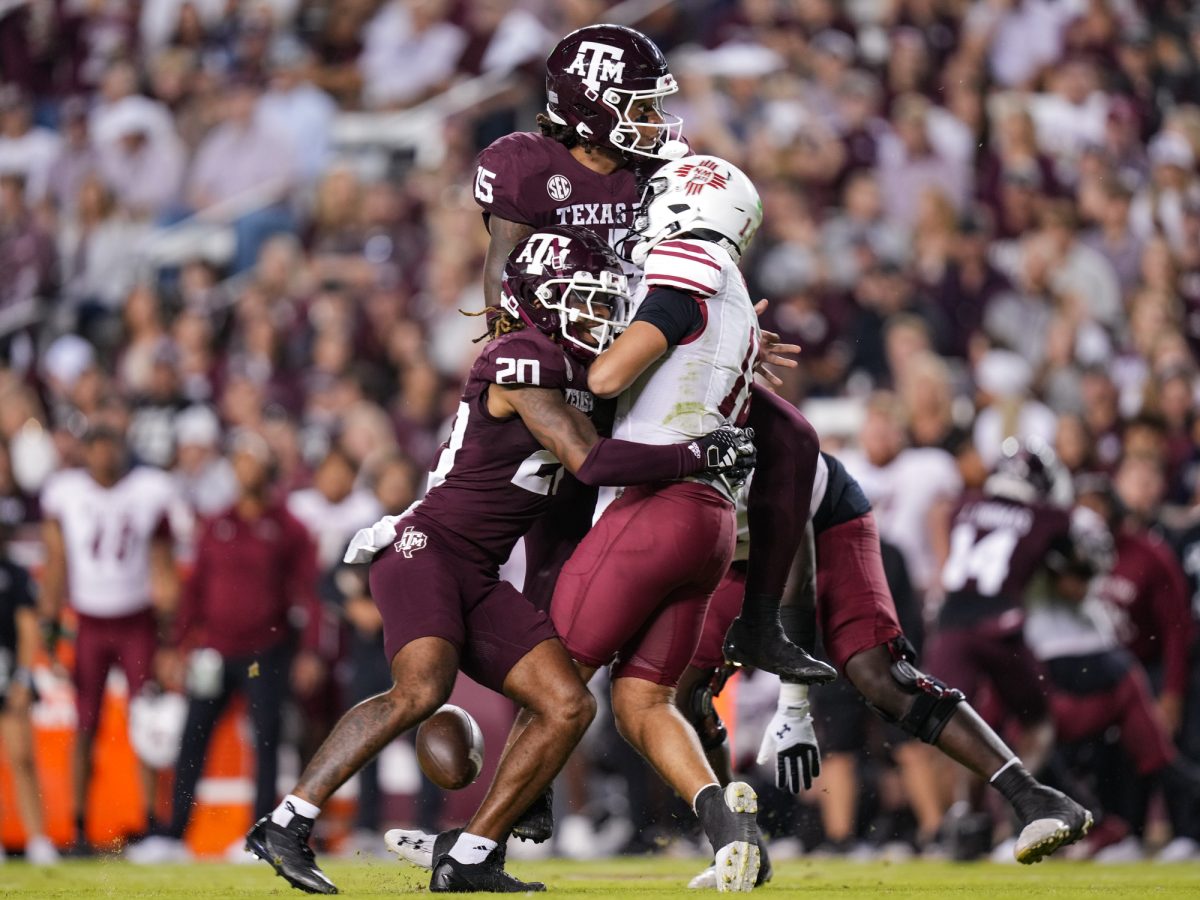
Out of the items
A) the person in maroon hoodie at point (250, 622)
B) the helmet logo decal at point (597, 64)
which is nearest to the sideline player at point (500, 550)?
the helmet logo decal at point (597, 64)

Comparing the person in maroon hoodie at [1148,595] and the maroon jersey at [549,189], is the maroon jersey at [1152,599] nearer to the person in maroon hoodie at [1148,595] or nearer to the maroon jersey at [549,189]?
the person in maroon hoodie at [1148,595]

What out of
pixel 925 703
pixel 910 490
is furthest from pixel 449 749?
pixel 910 490

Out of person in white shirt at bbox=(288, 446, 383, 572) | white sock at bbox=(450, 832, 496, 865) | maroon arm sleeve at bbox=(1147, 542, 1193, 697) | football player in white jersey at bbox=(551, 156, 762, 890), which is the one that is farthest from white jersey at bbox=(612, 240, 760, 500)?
person in white shirt at bbox=(288, 446, 383, 572)

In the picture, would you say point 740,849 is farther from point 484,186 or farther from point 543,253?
point 484,186

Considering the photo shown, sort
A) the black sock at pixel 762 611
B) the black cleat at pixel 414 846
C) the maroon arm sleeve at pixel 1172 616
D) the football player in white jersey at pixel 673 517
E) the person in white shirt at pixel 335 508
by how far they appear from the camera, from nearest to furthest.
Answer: the football player in white jersey at pixel 673 517, the black cleat at pixel 414 846, the black sock at pixel 762 611, the maroon arm sleeve at pixel 1172 616, the person in white shirt at pixel 335 508

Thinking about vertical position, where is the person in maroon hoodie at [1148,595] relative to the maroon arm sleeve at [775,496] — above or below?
below

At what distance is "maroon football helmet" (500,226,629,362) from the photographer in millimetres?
5879

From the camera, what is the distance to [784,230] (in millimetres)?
12000

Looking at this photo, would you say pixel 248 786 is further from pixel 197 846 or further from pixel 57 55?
pixel 57 55

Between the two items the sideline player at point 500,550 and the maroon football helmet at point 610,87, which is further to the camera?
the maroon football helmet at point 610,87

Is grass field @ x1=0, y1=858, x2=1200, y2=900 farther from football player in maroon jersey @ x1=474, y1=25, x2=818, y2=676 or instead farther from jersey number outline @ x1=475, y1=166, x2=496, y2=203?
jersey number outline @ x1=475, y1=166, x2=496, y2=203

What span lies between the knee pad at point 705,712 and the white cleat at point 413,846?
36.5 inches

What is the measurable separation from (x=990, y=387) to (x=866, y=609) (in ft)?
14.3

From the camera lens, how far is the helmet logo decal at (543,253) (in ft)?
19.4
